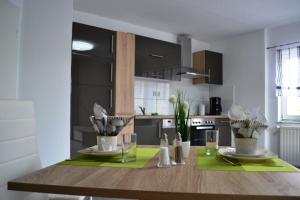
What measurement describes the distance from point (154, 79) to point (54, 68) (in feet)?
6.45

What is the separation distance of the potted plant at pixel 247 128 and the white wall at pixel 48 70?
2070 mm

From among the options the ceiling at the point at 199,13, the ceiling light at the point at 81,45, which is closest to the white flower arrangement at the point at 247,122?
the ceiling light at the point at 81,45

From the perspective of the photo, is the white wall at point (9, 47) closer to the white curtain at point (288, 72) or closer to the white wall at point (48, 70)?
the white wall at point (48, 70)

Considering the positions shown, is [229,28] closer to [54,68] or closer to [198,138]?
[198,138]

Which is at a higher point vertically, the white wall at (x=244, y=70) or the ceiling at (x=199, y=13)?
the ceiling at (x=199, y=13)

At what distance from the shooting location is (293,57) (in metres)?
4.08

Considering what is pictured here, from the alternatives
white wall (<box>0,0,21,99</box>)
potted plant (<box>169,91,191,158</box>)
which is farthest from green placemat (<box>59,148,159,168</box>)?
white wall (<box>0,0,21,99</box>)

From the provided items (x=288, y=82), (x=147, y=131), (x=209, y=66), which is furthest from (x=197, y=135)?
(x=288, y=82)

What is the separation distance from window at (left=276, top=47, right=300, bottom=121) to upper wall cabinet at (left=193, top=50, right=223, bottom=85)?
1.08 metres

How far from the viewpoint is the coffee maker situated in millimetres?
4781

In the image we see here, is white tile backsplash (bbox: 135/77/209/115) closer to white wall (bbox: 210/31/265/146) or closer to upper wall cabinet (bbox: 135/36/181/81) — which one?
upper wall cabinet (bbox: 135/36/181/81)

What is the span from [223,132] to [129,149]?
3.59m

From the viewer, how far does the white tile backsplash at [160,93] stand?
4.14 m

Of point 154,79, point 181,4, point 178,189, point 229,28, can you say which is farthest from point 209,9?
point 178,189
